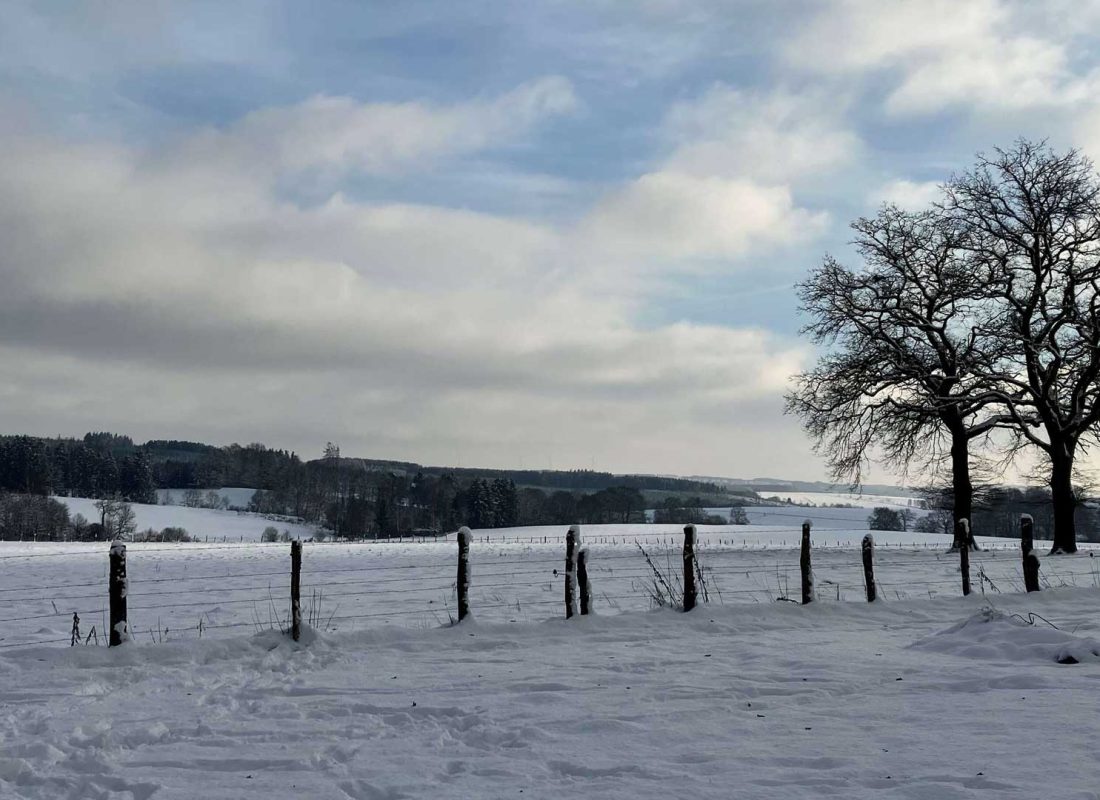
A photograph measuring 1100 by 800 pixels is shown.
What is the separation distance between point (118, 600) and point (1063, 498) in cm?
2434

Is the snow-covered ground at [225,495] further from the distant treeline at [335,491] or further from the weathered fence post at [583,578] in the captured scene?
the weathered fence post at [583,578]

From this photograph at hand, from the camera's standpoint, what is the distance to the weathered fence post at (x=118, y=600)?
8.25 m

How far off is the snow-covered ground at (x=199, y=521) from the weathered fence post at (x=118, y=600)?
272ft

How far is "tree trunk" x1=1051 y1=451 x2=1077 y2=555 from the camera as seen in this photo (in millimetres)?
22734

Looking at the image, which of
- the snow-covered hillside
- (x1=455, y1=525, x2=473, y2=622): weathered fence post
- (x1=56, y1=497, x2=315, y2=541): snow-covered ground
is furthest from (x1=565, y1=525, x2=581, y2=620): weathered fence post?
(x1=56, y1=497, x2=315, y2=541): snow-covered ground

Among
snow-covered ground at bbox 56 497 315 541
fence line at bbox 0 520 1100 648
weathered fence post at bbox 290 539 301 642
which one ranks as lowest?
snow-covered ground at bbox 56 497 315 541

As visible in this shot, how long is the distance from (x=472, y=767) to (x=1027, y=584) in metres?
10.9

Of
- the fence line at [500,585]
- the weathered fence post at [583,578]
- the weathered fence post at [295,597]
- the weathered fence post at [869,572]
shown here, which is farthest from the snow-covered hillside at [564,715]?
the weathered fence post at [869,572]

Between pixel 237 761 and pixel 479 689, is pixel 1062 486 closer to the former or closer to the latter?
pixel 479 689

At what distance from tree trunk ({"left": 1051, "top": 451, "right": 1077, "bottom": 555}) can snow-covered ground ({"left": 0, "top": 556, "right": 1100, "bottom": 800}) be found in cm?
1547

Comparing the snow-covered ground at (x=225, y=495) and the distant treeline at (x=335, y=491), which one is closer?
the distant treeline at (x=335, y=491)

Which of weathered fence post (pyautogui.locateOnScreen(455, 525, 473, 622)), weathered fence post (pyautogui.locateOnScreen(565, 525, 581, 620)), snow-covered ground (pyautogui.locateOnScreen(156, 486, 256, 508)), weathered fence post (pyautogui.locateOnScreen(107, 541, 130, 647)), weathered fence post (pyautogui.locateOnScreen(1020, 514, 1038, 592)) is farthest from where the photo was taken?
snow-covered ground (pyautogui.locateOnScreen(156, 486, 256, 508))

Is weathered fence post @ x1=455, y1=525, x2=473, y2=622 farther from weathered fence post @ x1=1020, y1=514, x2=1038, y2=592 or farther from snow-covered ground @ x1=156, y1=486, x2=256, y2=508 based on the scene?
snow-covered ground @ x1=156, y1=486, x2=256, y2=508

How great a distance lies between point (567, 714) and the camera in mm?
5875
